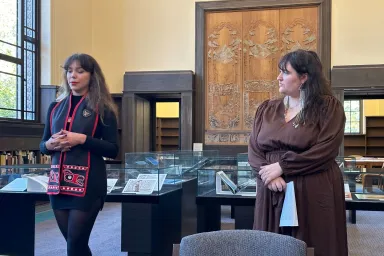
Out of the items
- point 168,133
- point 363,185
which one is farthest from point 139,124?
point 363,185

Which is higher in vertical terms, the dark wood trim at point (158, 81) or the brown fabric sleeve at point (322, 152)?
the dark wood trim at point (158, 81)

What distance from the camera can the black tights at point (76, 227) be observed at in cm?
222

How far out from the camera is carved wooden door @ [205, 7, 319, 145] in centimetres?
998

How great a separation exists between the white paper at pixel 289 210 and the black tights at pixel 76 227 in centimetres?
98

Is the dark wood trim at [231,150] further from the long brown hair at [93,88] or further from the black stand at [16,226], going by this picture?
the long brown hair at [93,88]

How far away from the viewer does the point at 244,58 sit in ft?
33.4

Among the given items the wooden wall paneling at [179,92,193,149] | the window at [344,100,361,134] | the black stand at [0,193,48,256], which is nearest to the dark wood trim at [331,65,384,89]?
the wooden wall paneling at [179,92,193,149]

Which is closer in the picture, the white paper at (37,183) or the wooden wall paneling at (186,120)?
the white paper at (37,183)

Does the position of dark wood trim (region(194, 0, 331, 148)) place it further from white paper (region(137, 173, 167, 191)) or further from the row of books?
white paper (region(137, 173, 167, 191))

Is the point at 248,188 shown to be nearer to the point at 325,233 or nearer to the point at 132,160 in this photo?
the point at 325,233

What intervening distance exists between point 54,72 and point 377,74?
22.8ft

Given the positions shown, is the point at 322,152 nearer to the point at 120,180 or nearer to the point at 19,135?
the point at 120,180

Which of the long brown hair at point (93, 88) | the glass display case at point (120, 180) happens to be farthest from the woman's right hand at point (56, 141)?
the glass display case at point (120, 180)

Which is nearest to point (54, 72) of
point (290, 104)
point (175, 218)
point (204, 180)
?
point (175, 218)
